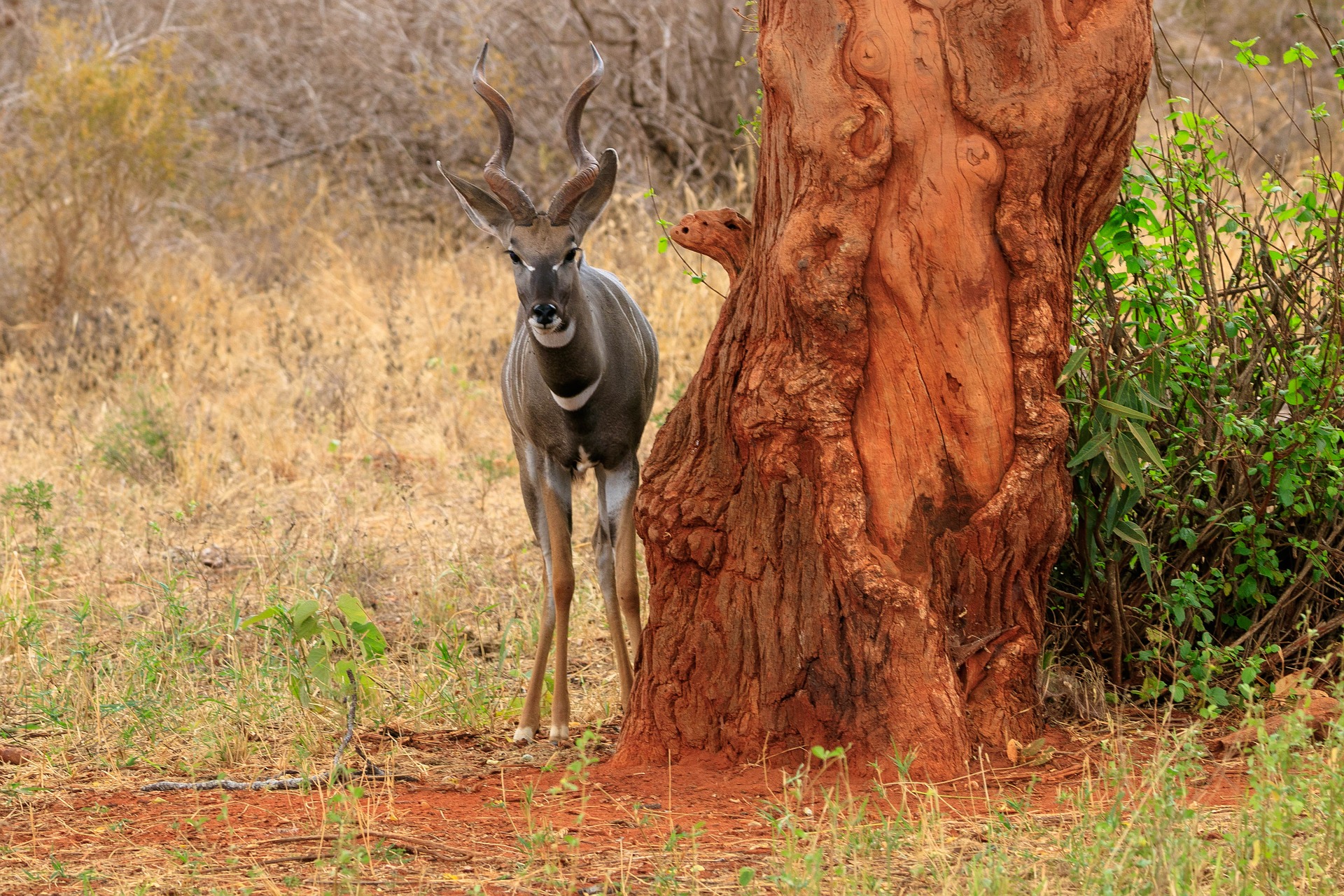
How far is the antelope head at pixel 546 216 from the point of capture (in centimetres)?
512

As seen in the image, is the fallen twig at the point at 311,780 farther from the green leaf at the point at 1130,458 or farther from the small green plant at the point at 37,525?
the small green plant at the point at 37,525

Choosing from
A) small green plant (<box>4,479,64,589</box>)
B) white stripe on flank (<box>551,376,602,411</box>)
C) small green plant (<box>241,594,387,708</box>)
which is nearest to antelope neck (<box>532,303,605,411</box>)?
white stripe on flank (<box>551,376,602,411</box>)

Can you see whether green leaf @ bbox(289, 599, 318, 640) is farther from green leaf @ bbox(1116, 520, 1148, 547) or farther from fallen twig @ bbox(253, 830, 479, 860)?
green leaf @ bbox(1116, 520, 1148, 547)

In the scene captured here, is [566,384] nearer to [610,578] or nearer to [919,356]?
[610,578]

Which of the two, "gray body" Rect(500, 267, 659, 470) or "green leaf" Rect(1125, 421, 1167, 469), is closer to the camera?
"green leaf" Rect(1125, 421, 1167, 469)

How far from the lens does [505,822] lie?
386 cm

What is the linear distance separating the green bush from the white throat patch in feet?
5.89

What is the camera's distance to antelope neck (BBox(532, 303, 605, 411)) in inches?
206

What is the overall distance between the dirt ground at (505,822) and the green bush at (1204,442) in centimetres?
41

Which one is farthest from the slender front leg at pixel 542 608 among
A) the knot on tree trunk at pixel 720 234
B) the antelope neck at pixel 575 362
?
the knot on tree trunk at pixel 720 234

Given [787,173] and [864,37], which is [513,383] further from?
[864,37]

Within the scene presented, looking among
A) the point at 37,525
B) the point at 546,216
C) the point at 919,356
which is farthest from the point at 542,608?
the point at 37,525

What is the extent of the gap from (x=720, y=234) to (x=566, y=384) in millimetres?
1009

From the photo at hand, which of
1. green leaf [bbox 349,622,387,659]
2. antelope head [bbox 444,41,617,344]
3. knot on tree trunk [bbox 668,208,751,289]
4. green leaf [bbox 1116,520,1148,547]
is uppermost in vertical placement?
antelope head [bbox 444,41,617,344]
